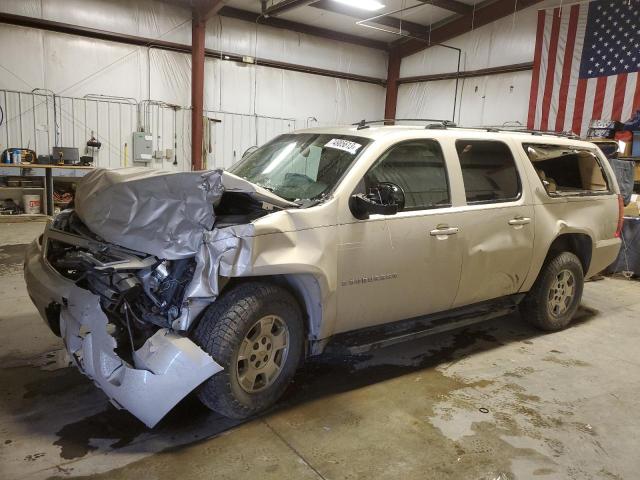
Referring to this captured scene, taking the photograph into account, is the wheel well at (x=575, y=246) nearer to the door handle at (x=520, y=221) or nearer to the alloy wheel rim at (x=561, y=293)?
the alloy wheel rim at (x=561, y=293)

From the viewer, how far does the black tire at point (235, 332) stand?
2533 mm

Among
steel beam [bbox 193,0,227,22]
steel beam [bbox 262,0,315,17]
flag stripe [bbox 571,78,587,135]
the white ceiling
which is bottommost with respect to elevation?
flag stripe [bbox 571,78,587,135]

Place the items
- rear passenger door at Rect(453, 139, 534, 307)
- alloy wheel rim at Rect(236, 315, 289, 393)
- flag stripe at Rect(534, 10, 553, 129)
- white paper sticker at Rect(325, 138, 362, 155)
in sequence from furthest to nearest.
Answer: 1. flag stripe at Rect(534, 10, 553, 129)
2. rear passenger door at Rect(453, 139, 534, 307)
3. white paper sticker at Rect(325, 138, 362, 155)
4. alloy wheel rim at Rect(236, 315, 289, 393)

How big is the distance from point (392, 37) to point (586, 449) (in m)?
13.8

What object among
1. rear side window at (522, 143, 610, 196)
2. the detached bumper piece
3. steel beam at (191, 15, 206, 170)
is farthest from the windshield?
steel beam at (191, 15, 206, 170)

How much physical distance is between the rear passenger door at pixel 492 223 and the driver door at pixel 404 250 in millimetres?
169

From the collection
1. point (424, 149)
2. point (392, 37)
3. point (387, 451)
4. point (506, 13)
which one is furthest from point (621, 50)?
point (387, 451)

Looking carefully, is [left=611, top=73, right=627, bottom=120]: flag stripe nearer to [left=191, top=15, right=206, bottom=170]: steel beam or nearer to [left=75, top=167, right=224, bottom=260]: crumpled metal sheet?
[left=191, top=15, right=206, bottom=170]: steel beam

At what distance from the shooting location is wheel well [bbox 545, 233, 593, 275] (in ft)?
14.6

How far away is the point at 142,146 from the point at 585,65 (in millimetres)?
9625

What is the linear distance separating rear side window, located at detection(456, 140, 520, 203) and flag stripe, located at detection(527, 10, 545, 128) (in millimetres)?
8383

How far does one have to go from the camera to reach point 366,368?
12.0 feet

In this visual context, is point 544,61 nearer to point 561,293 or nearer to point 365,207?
point 561,293

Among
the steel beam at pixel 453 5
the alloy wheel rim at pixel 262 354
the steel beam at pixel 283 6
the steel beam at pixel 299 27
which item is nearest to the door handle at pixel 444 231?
the alloy wheel rim at pixel 262 354
